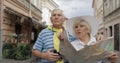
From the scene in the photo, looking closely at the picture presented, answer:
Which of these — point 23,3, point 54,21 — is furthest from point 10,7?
point 54,21

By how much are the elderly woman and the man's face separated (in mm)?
213

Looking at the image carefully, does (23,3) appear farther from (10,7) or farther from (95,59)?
(95,59)

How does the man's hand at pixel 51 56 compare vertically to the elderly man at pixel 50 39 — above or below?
below

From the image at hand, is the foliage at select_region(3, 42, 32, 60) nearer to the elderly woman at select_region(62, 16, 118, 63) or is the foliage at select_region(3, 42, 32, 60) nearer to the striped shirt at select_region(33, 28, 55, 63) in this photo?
the striped shirt at select_region(33, 28, 55, 63)

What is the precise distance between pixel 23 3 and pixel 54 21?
2598cm

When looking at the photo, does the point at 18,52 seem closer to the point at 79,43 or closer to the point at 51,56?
the point at 51,56

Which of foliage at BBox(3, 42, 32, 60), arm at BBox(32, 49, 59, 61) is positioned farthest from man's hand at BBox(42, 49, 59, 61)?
foliage at BBox(3, 42, 32, 60)

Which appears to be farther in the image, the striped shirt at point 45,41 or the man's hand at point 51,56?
the striped shirt at point 45,41

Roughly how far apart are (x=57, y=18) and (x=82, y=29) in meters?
0.39

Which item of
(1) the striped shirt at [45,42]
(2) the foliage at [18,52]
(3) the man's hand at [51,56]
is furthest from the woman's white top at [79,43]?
(2) the foliage at [18,52]

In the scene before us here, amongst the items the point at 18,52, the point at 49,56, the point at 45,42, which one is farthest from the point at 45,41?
the point at 18,52

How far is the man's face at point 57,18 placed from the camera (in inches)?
168

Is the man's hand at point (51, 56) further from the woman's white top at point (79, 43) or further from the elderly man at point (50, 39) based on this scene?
the woman's white top at point (79, 43)

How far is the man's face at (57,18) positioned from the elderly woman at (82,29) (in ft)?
0.70
